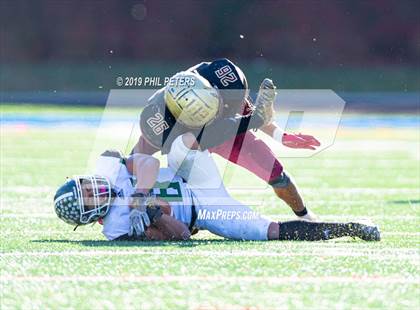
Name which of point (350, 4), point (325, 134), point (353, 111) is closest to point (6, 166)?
point (325, 134)

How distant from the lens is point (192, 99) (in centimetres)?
657

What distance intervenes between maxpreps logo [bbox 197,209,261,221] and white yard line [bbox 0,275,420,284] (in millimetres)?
1568

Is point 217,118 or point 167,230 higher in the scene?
point 217,118

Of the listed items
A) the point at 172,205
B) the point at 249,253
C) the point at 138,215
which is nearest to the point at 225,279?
the point at 249,253

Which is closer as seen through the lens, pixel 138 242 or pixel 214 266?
pixel 214 266

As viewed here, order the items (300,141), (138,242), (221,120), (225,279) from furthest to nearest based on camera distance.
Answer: (300,141)
(221,120)
(138,242)
(225,279)

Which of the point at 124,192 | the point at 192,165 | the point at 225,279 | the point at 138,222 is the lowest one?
the point at 225,279

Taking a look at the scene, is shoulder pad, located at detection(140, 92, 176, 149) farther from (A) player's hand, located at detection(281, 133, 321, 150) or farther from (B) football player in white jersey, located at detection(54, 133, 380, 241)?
(A) player's hand, located at detection(281, 133, 321, 150)

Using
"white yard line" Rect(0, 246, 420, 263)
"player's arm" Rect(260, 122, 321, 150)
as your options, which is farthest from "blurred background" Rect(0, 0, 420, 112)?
"white yard line" Rect(0, 246, 420, 263)

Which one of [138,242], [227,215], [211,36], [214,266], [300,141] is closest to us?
[214,266]

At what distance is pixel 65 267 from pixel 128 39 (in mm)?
23601

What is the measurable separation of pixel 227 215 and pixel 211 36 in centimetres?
2203

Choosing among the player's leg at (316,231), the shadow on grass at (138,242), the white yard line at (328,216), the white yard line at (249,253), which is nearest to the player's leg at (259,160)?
the player's leg at (316,231)

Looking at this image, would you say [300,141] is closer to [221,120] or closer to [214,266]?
[221,120]
